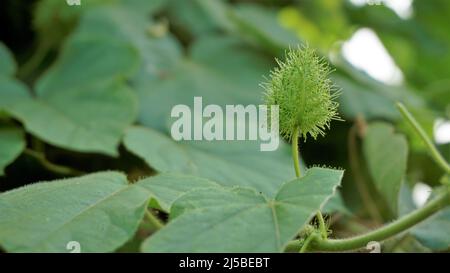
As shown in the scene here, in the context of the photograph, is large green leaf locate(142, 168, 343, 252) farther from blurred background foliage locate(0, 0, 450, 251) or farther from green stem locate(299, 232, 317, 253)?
blurred background foliage locate(0, 0, 450, 251)

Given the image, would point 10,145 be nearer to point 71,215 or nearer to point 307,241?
point 71,215

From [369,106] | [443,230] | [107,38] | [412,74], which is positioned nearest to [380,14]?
[412,74]

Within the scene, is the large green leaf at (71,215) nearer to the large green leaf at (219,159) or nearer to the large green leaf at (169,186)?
the large green leaf at (169,186)

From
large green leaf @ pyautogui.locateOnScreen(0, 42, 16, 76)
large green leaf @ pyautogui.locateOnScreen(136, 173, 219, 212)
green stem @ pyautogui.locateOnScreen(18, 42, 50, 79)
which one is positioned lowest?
large green leaf @ pyautogui.locateOnScreen(136, 173, 219, 212)

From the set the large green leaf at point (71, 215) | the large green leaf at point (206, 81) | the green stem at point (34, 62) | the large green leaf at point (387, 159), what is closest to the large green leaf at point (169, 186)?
the large green leaf at point (71, 215)

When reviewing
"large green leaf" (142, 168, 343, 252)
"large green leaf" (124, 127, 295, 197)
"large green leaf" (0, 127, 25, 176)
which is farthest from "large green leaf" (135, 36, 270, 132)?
"large green leaf" (142, 168, 343, 252)

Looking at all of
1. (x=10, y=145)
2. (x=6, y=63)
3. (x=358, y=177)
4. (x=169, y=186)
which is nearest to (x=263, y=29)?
(x=358, y=177)

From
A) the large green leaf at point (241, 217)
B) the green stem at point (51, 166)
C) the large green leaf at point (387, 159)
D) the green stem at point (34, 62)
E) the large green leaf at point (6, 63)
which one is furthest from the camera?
the green stem at point (34, 62)
